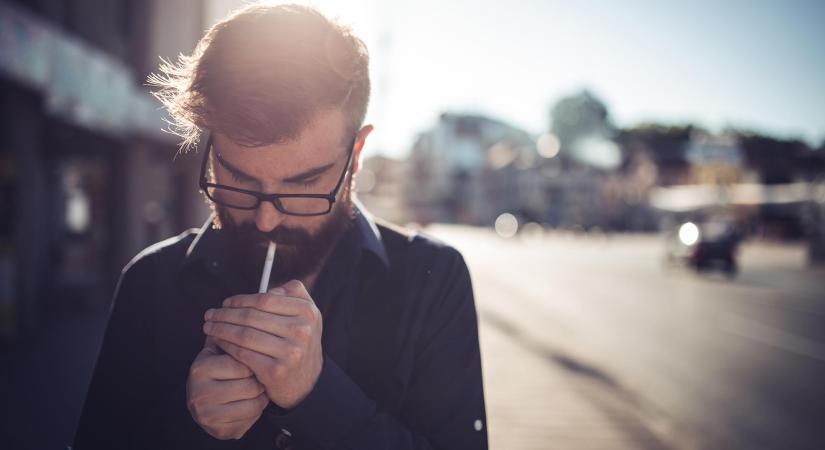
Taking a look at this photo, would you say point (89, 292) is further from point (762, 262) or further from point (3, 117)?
point (762, 262)

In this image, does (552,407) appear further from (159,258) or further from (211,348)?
(211,348)

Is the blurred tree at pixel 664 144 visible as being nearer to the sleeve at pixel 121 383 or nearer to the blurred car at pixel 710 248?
the blurred car at pixel 710 248

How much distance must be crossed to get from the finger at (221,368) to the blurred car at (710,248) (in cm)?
2010

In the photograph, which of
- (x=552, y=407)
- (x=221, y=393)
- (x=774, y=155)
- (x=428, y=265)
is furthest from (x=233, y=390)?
(x=774, y=155)

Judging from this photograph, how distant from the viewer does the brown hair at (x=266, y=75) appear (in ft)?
4.38

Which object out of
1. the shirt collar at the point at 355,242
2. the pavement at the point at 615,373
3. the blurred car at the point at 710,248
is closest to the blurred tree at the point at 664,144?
the blurred car at the point at 710,248

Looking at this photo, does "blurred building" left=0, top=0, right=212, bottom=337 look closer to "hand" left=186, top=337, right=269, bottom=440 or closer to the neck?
the neck

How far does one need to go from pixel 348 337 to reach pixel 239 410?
456 millimetres

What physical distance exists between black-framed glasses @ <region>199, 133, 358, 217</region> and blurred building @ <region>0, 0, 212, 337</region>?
6.24 m

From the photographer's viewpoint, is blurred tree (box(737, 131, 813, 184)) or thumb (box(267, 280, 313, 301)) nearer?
thumb (box(267, 280, 313, 301))

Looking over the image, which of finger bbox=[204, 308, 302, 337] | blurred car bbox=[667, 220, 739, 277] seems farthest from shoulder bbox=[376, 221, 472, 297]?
blurred car bbox=[667, 220, 739, 277]

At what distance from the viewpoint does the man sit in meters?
1.34

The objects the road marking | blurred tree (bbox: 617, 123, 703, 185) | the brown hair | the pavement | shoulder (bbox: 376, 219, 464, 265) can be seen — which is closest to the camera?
the brown hair

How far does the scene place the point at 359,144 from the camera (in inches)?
62.6
